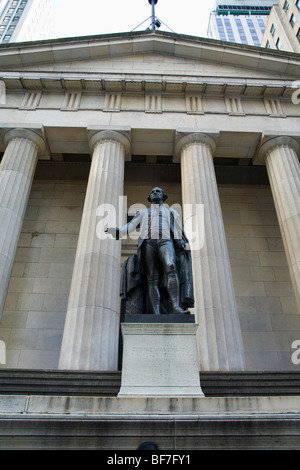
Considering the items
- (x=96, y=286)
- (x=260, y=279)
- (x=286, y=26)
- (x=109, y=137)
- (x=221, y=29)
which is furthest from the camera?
(x=221, y=29)

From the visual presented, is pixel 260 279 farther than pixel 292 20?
No

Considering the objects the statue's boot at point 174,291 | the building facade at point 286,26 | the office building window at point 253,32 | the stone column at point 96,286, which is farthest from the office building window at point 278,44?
the office building window at point 253,32

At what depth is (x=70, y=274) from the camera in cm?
1688

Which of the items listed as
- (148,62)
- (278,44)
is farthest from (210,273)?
(278,44)

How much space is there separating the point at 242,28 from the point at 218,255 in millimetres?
A: 115266

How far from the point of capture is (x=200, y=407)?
207 inches

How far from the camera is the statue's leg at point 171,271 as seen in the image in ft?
22.7

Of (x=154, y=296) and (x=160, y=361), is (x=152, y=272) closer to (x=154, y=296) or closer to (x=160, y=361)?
(x=154, y=296)

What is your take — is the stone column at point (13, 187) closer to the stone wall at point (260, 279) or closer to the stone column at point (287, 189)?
the stone wall at point (260, 279)

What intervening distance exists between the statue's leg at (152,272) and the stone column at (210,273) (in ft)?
14.6

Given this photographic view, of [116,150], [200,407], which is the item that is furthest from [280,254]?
[200,407]

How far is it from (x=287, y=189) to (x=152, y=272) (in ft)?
30.7

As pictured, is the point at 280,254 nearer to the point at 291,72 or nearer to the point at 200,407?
the point at 291,72
